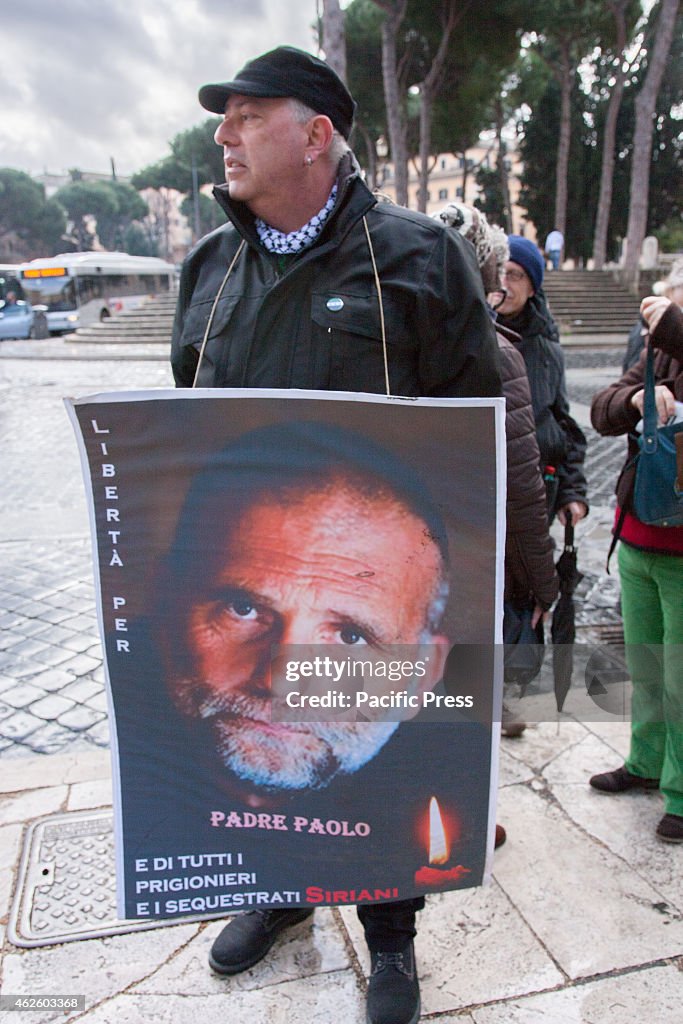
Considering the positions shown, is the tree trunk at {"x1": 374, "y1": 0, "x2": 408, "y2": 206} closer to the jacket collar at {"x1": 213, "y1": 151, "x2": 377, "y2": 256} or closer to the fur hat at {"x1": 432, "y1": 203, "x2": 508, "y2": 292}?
the fur hat at {"x1": 432, "y1": 203, "x2": 508, "y2": 292}

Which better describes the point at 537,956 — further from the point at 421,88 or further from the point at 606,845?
the point at 421,88

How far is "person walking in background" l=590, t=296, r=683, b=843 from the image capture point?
2.51 m

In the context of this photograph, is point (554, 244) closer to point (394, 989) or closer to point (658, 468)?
point (658, 468)

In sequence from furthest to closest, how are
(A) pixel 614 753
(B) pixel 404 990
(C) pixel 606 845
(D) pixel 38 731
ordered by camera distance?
1. (D) pixel 38 731
2. (A) pixel 614 753
3. (C) pixel 606 845
4. (B) pixel 404 990

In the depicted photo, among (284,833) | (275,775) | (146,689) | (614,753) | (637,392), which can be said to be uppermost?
(637,392)

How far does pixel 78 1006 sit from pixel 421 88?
1379 inches

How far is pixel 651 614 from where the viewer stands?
106 inches

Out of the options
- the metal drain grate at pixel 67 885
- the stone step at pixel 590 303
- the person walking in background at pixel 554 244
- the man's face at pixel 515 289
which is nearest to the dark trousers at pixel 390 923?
the metal drain grate at pixel 67 885

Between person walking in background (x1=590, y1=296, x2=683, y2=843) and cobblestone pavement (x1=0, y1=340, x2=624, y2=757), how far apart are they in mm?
1506

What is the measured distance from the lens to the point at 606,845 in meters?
2.55

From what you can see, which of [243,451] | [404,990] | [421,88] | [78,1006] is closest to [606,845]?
[404,990]

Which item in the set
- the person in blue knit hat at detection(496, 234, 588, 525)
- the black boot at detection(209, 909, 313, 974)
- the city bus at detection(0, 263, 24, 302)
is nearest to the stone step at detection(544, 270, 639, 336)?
the city bus at detection(0, 263, 24, 302)

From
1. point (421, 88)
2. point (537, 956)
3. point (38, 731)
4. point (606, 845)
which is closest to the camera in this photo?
point (537, 956)

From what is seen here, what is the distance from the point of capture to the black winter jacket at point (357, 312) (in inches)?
70.2
